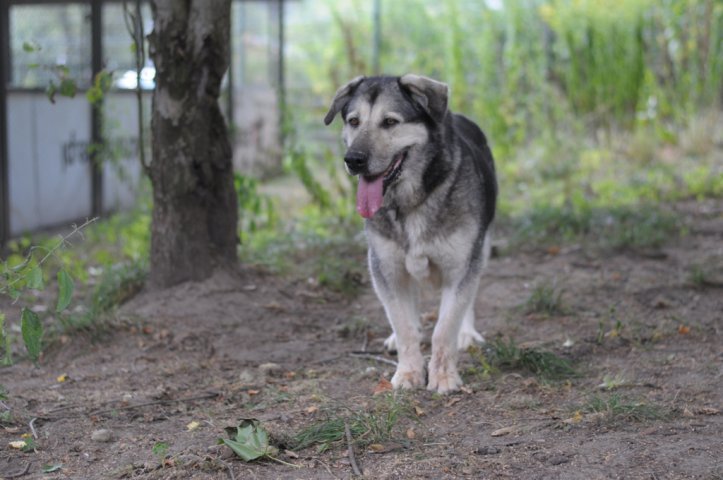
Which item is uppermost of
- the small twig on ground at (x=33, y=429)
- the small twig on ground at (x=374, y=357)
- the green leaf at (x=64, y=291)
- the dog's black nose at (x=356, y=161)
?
the dog's black nose at (x=356, y=161)

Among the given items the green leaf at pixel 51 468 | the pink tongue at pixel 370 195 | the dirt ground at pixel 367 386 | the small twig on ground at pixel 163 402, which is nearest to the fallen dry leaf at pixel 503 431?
the dirt ground at pixel 367 386

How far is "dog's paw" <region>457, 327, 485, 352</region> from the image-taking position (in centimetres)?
558

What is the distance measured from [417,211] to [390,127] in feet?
1.48

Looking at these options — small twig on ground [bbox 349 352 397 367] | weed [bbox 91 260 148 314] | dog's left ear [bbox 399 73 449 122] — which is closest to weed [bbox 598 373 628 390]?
small twig on ground [bbox 349 352 397 367]

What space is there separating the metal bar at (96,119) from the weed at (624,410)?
6742mm

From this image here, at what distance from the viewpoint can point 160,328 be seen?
19.1 feet

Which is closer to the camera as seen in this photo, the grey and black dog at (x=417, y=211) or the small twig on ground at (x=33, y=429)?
the small twig on ground at (x=33, y=429)

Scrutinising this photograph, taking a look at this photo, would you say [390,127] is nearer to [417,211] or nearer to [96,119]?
[417,211]

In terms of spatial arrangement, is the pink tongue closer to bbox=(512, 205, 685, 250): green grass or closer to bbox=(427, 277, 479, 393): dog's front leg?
bbox=(427, 277, 479, 393): dog's front leg

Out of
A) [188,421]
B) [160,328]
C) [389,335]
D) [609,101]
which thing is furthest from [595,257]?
[609,101]

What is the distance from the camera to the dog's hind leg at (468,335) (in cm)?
559

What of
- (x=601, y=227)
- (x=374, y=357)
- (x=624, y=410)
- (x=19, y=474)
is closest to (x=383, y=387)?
(x=374, y=357)

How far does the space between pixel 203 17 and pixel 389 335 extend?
2.29 m

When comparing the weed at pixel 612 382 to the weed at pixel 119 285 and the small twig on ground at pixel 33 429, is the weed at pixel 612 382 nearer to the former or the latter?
the small twig on ground at pixel 33 429
